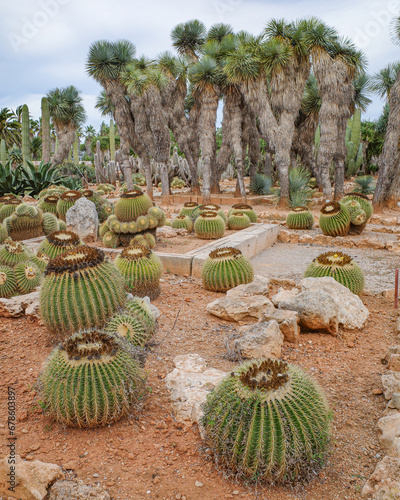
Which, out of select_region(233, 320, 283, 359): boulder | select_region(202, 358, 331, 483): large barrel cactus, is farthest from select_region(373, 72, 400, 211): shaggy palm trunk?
select_region(202, 358, 331, 483): large barrel cactus

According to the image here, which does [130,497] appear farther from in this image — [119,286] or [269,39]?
[269,39]

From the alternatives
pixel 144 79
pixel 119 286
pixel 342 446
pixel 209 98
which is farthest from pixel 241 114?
pixel 342 446

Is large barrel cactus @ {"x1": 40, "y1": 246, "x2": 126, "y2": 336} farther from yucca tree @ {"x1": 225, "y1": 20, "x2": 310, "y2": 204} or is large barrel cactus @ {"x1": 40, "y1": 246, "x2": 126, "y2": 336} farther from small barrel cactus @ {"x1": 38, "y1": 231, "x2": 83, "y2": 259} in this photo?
yucca tree @ {"x1": 225, "y1": 20, "x2": 310, "y2": 204}

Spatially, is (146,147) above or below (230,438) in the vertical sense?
above

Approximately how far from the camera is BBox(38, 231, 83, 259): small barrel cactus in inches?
230

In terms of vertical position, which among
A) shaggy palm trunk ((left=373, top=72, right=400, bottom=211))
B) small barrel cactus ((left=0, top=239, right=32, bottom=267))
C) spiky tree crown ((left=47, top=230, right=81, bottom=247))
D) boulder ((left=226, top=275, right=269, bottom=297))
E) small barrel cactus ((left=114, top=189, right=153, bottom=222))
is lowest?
boulder ((left=226, top=275, right=269, bottom=297))

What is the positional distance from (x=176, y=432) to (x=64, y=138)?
1452 inches

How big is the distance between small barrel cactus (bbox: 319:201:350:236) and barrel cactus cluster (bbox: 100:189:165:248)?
4.81m

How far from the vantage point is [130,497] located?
7.36ft

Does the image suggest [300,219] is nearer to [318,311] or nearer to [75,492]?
[318,311]

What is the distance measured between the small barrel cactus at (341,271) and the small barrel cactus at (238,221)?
5.48m

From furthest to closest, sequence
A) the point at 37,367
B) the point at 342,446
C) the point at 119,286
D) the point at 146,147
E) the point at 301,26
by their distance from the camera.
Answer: the point at 146,147 → the point at 301,26 → the point at 119,286 → the point at 37,367 → the point at 342,446

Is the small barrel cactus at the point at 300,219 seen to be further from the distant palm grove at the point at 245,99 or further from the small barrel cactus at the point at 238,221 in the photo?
the distant palm grove at the point at 245,99

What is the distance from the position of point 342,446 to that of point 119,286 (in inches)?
96.0
